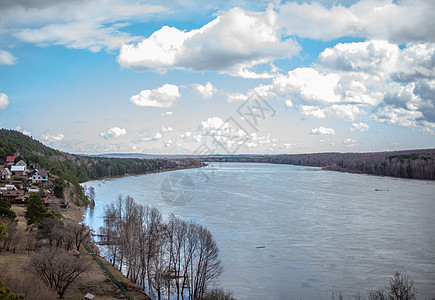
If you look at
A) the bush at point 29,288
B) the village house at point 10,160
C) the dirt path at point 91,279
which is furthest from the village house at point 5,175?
the bush at point 29,288

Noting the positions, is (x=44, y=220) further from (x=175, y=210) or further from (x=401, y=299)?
(x=401, y=299)

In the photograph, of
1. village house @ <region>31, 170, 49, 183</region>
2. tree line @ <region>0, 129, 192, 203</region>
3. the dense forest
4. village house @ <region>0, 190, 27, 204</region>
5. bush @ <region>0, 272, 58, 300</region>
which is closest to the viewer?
bush @ <region>0, 272, 58, 300</region>

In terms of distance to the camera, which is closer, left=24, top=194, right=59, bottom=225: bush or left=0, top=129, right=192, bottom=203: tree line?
left=24, top=194, right=59, bottom=225: bush

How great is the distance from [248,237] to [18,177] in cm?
3715

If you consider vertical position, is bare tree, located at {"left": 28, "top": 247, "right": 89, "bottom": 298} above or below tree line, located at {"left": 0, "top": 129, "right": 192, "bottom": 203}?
below

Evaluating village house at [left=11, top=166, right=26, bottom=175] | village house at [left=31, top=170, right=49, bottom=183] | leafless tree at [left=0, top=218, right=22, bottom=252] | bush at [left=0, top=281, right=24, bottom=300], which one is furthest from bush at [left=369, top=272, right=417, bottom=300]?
village house at [left=11, top=166, right=26, bottom=175]

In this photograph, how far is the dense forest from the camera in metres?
58.9

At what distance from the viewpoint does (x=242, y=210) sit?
126 feet

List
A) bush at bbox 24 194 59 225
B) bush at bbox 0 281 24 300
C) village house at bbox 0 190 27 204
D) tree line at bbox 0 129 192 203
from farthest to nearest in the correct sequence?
1. tree line at bbox 0 129 192 203
2. village house at bbox 0 190 27 204
3. bush at bbox 24 194 59 225
4. bush at bbox 0 281 24 300

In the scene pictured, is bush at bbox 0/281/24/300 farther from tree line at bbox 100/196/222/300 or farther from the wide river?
the wide river

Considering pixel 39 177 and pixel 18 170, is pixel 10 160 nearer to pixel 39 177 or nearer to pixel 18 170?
pixel 18 170

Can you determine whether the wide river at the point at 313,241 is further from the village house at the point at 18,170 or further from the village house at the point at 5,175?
the village house at the point at 18,170

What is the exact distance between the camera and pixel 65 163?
76750mm

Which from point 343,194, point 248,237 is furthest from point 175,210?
point 343,194
